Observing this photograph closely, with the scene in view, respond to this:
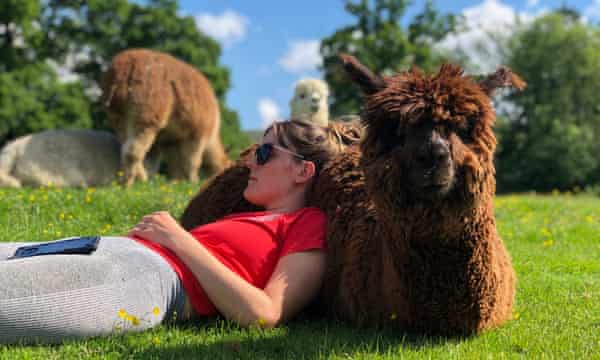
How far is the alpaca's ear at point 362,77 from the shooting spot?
116 inches

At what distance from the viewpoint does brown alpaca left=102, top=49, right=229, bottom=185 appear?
1037 cm

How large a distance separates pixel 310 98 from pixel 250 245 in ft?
32.9

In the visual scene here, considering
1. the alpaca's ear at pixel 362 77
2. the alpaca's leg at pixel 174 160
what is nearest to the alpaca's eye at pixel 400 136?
the alpaca's ear at pixel 362 77

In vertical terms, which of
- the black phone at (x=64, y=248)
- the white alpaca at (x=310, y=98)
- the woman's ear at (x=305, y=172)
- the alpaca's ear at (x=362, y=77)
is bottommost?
the black phone at (x=64, y=248)

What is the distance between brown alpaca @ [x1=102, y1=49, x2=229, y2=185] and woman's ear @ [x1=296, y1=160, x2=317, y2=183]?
6029 millimetres

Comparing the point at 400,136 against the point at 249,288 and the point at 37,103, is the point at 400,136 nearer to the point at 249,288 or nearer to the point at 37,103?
the point at 249,288

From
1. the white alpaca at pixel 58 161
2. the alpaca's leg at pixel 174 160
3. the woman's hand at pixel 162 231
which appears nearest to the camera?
the woman's hand at pixel 162 231

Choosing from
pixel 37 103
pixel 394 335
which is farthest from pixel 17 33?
pixel 394 335

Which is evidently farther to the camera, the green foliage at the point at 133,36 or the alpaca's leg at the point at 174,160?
the green foliage at the point at 133,36

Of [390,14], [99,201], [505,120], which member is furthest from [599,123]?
[99,201]

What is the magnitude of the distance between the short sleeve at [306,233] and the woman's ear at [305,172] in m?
0.24

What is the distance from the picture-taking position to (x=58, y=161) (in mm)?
10703

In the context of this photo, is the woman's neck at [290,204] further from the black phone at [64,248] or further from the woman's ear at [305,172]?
the black phone at [64,248]

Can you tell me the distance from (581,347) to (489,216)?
0.83 meters
